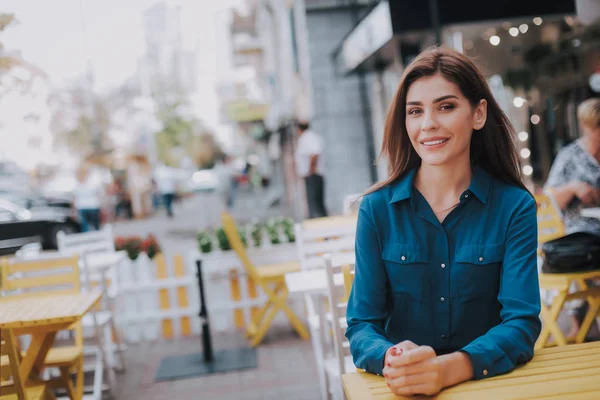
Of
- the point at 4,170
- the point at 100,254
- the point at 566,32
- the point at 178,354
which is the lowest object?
the point at 178,354

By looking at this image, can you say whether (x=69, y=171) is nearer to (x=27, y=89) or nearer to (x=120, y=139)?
(x=120, y=139)

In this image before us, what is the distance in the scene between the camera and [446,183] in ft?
6.56

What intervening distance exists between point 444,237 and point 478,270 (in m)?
0.13

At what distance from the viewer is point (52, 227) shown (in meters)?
14.9

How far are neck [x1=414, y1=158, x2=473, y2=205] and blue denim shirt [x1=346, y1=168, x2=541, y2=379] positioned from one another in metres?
0.03

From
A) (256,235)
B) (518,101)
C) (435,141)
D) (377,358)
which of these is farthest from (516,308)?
(518,101)

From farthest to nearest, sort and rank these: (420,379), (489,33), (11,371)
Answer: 1. (489,33)
2. (11,371)
3. (420,379)

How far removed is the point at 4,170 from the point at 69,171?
7.50m

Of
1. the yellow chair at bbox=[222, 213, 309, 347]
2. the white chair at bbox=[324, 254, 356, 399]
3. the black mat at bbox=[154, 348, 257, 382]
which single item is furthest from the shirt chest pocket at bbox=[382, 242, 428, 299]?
the yellow chair at bbox=[222, 213, 309, 347]

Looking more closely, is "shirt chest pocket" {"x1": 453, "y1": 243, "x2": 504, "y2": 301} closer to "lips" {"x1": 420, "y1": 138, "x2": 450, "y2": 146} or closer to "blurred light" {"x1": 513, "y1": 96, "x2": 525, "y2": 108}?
"lips" {"x1": 420, "y1": 138, "x2": 450, "y2": 146}

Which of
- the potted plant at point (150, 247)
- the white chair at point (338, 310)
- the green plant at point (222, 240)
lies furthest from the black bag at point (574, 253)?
the potted plant at point (150, 247)

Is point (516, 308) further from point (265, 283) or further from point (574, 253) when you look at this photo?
point (265, 283)

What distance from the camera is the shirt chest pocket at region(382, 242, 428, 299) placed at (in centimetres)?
193

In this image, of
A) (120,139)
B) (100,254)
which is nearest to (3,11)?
(100,254)
